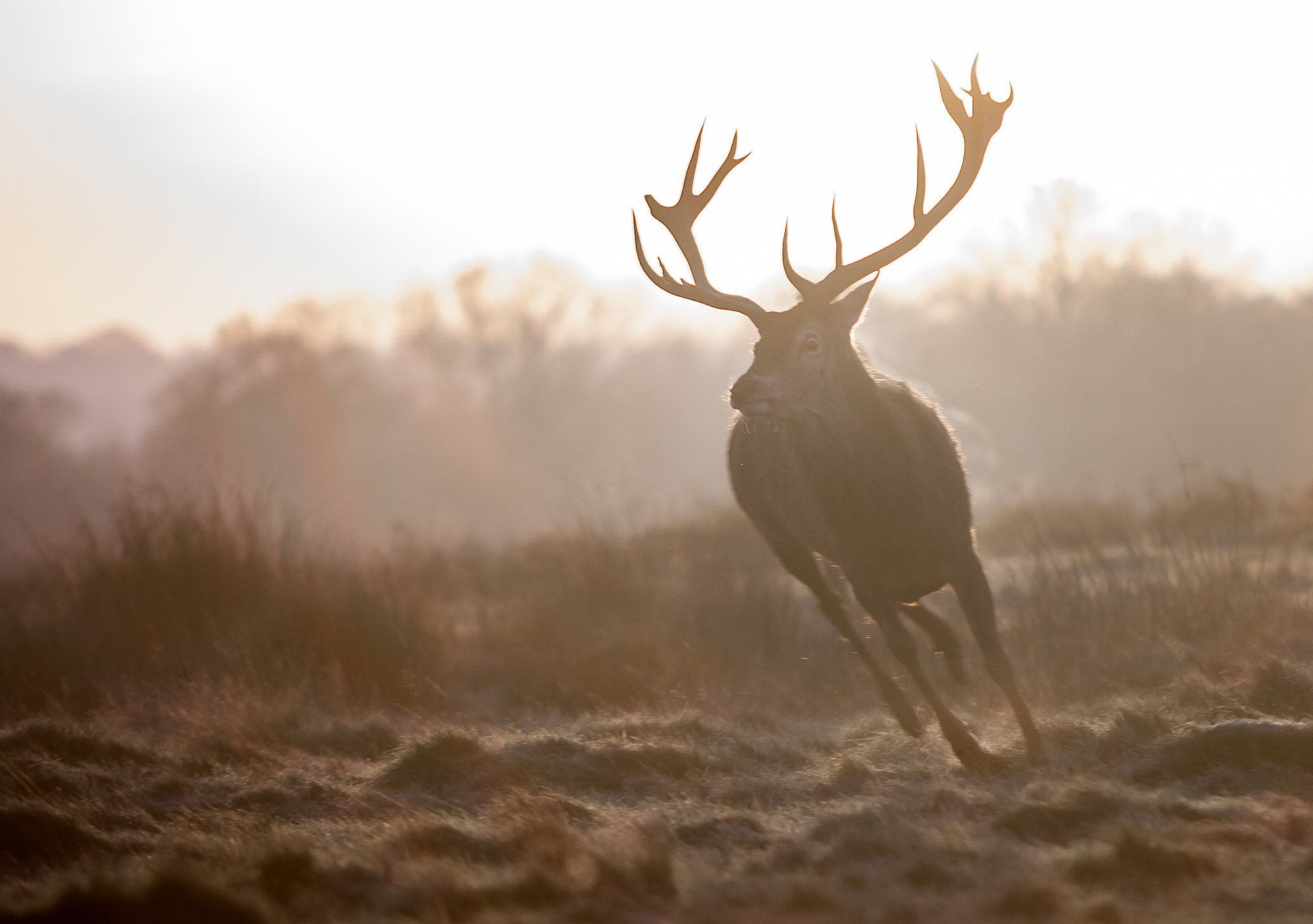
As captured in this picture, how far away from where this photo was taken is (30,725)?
632cm

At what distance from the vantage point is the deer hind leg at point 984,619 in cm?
569

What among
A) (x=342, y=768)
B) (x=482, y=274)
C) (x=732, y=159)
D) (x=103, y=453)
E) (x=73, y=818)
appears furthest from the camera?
(x=482, y=274)

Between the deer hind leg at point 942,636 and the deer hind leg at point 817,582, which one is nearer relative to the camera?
the deer hind leg at point 942,636

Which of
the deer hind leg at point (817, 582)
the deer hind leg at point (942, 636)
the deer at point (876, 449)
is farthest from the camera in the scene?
the deer hind leg at point (817, 582)

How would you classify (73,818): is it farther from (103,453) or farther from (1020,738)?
(103,453)

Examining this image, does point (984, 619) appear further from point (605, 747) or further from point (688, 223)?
point (688, 223)

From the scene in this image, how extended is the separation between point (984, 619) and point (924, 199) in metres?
2.44

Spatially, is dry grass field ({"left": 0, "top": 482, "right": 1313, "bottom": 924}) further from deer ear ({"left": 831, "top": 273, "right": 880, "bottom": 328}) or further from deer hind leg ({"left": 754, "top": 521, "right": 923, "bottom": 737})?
deer ear ({"left": 831, "top": 273, "right": 880, "bottom": 328})

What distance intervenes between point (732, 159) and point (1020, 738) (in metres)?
4.07

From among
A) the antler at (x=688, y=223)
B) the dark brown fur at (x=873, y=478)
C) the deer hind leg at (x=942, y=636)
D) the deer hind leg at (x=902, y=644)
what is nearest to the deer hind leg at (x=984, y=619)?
the dark brown fur at (x=873, y=478)

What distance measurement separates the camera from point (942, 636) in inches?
264

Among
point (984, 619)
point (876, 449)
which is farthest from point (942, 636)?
point (876, 449)

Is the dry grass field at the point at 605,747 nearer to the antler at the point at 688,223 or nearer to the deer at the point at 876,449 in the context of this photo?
the deer at the point at 876,449

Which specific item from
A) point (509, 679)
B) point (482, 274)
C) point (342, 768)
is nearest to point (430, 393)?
point (482, 274)
